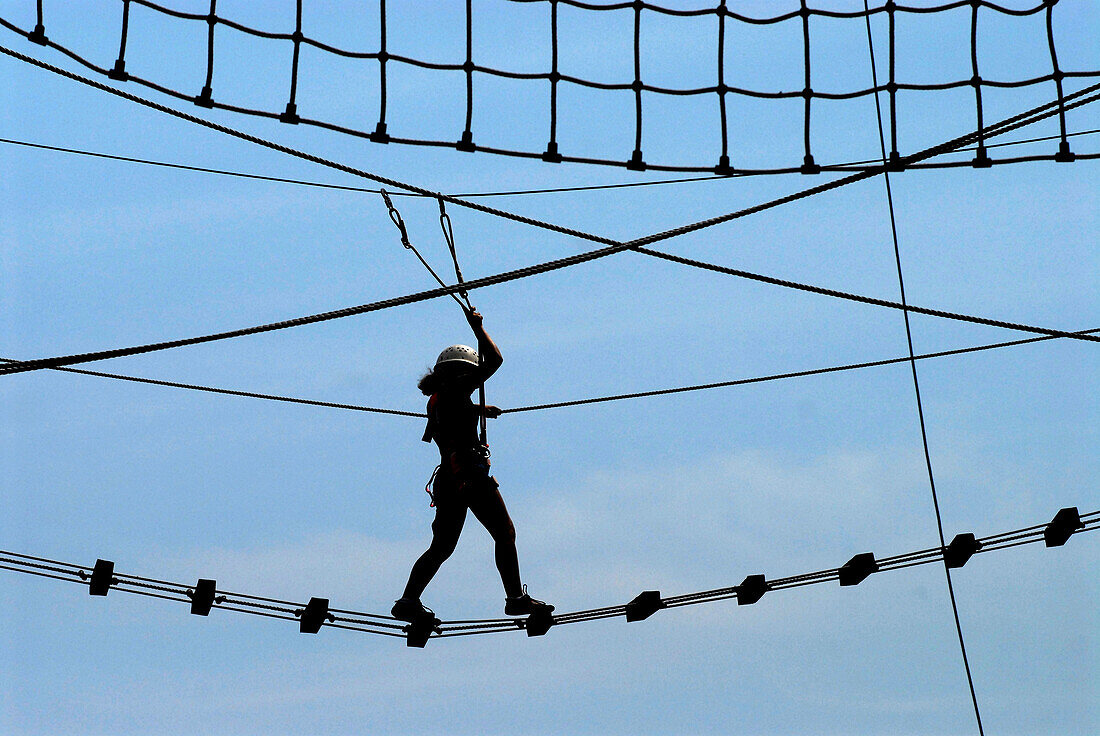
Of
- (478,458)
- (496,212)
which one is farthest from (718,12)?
(478,458)

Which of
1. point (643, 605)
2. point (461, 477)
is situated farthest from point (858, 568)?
point (461, 477)

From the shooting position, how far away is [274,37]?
8.45 meters

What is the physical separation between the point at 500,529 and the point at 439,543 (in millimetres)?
381

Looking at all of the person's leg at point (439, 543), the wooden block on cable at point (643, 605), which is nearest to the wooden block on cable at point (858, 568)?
the wooden block on cable at point (643, 605)

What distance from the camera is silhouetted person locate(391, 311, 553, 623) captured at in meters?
10.1

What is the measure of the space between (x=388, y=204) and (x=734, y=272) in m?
2.06

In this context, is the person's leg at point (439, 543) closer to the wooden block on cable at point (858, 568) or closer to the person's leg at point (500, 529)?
the person's leg at point (500, 529)

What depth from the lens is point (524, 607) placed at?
1012 centimetres

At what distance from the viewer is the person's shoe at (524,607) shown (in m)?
10.1

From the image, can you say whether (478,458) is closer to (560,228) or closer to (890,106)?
(560,228)

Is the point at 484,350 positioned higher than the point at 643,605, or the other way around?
the point at 484,350

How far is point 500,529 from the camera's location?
10.4 m

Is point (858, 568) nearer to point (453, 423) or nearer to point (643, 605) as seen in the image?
point (643, 605)

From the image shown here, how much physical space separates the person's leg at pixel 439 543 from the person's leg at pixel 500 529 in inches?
4.3
